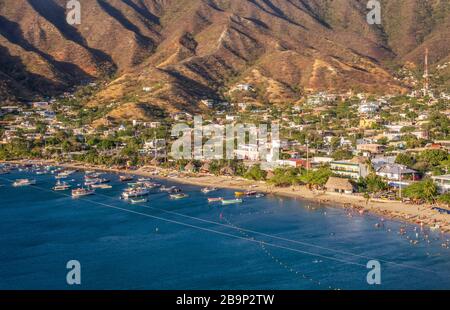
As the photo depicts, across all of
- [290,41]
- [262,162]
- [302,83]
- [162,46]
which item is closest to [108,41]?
[162,46]

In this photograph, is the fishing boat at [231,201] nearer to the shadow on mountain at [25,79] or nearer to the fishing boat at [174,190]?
the fishing boat at [174,190]

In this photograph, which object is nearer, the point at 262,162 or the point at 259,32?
the point at 262,162

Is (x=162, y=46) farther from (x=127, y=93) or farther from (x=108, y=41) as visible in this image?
(x=127, y=93)

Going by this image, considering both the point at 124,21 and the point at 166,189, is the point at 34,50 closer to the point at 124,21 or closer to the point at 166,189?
the point at 124,21

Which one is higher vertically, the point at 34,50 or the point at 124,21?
the point at 124,21

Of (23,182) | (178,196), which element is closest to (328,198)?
(178,196)

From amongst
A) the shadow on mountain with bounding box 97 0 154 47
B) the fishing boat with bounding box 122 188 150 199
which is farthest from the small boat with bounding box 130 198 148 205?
the shadow on mountain with bounding box 97 0 154 47

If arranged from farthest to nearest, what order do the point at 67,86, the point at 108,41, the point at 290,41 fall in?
the point at 108,41
the point at 290,41
the point at 67,86
